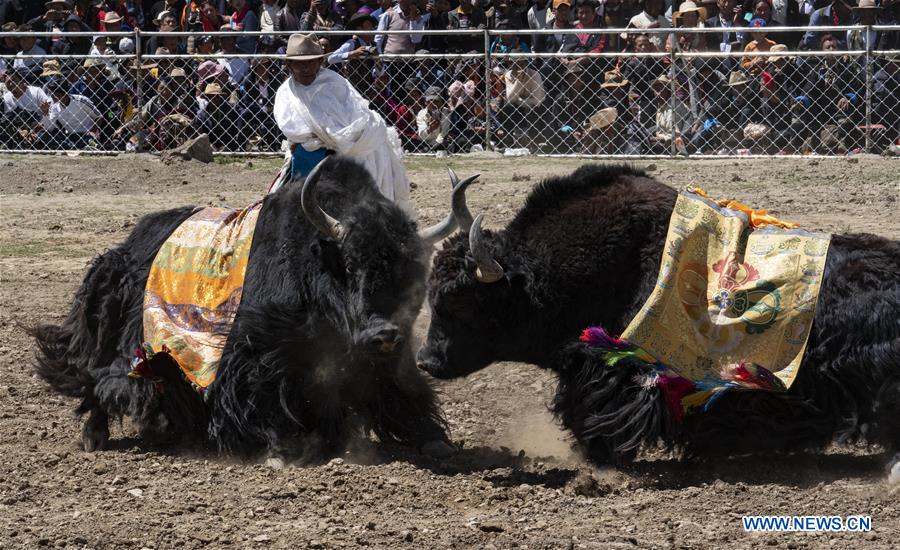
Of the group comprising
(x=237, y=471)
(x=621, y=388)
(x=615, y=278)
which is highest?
(x=615, y=278)

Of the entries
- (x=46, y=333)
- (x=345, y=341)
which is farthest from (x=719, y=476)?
(x=46, y=333)

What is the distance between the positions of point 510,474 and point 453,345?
23.3 inches

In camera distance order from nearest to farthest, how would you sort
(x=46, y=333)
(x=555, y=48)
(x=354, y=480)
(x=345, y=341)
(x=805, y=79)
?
(x=354, y=480) < (x=345, y=341) < (x=46, y=333) < (x=805, y=79) < (x=555, y=48)

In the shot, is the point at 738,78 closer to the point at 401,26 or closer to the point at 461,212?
the point at 401,26

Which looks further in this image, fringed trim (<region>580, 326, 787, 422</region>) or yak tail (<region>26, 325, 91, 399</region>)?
yak tail (<region>26, 325, 91, 399</region>)

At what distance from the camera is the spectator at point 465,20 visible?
45.6ft

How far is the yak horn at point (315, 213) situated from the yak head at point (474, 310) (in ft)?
1.46

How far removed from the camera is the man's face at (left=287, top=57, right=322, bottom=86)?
7469mm

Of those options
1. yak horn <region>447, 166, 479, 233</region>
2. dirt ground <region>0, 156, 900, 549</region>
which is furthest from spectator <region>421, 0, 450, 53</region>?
yak horn <region>447, 166, 479, 233</region>

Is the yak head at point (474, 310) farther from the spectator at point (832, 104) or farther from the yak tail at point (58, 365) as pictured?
the spectator at point (832, 104)

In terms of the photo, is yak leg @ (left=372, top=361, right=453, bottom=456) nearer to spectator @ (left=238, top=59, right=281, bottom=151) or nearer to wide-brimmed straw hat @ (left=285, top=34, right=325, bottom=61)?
wide-brimmed straw hat @ (left=285, top=34, right=325, bottom=61)

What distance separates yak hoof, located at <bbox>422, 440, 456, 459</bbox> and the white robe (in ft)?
5.78

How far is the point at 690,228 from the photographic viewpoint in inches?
209

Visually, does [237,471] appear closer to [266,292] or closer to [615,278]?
[266,292]
